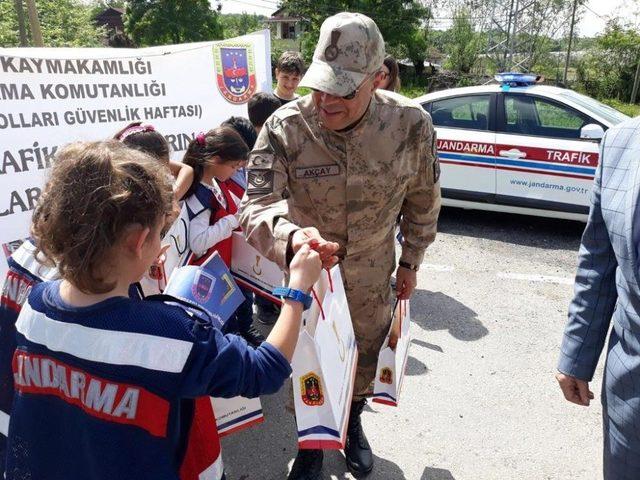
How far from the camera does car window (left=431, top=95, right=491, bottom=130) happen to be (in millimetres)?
5531

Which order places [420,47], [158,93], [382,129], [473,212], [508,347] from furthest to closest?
[420,47], [473,212], [158,93], [508,347], [382,129]

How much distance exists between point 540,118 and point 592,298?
4.32 m

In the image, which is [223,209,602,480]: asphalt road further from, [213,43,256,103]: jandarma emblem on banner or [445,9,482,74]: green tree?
[445,9,482,74]: green tree

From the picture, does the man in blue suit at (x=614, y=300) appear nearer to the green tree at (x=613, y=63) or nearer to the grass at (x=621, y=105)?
the grass at (x=621, y=105)

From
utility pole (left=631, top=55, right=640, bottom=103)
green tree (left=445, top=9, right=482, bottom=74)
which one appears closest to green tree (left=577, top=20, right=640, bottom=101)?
utility pole (left=631, top=55, right=640, bottom=103)

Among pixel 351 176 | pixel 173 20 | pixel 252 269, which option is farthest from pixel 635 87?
pixel 173 20

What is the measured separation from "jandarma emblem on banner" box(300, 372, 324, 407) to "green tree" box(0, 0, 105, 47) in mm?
24708

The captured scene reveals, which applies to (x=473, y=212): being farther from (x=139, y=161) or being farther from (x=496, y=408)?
(x=139, y=161)

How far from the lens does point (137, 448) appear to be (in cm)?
111

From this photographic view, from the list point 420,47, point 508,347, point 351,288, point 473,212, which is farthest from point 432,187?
point 420,47

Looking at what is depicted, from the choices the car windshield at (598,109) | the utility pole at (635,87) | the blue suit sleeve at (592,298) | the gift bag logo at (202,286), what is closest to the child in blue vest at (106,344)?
the gift bag logo at (202,286)

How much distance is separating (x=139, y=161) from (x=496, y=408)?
8.11 ft

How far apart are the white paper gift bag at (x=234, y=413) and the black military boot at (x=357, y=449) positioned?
477mm

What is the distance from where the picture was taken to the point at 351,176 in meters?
2.04
